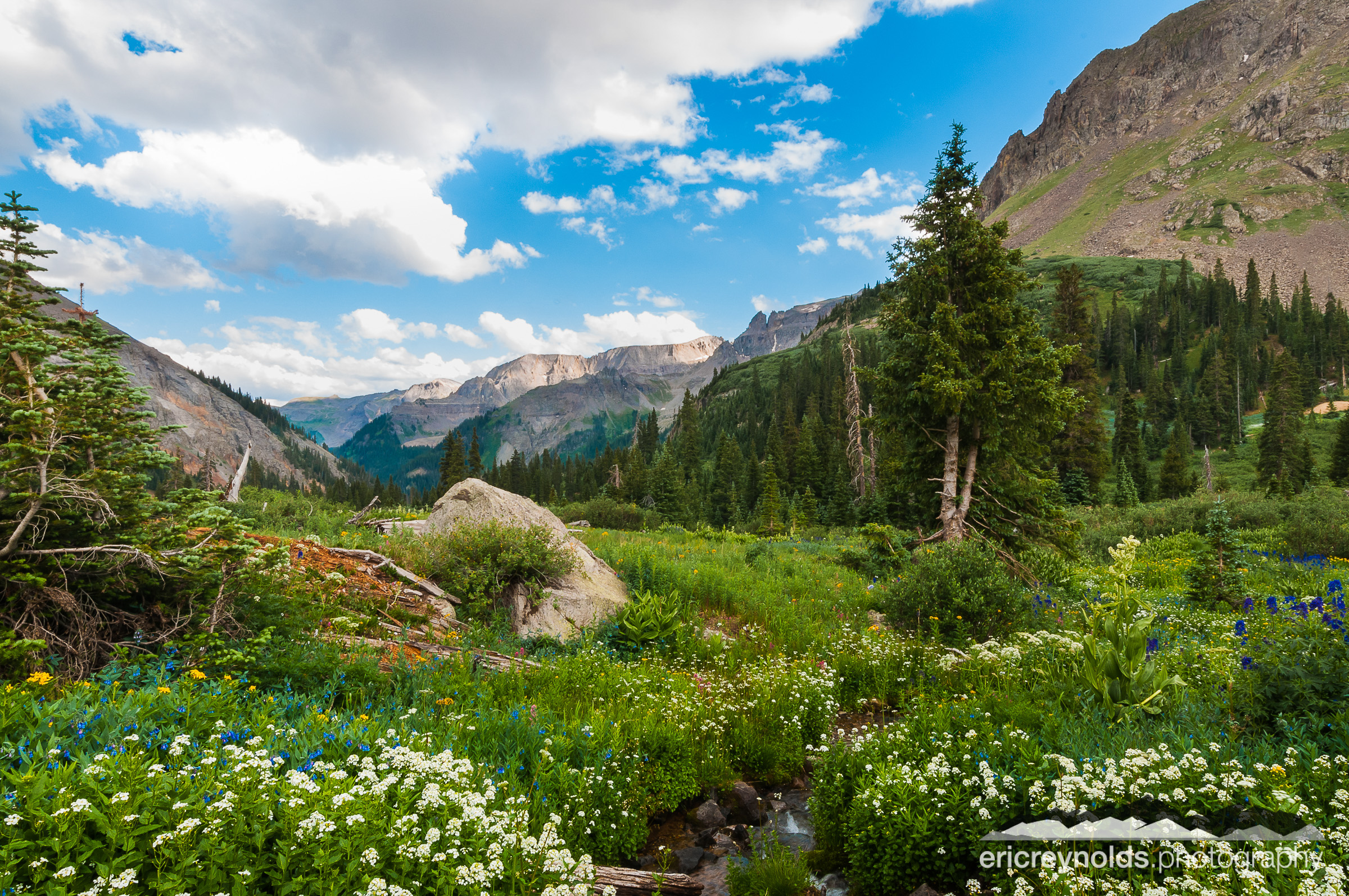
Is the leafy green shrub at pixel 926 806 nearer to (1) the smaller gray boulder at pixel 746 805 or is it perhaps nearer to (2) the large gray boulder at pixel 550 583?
(1) the smaller gray boulder at pixel 746 805

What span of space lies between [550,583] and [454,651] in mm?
3536

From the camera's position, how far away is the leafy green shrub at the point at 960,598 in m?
9.41

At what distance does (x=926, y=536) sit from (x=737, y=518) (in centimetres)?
5438

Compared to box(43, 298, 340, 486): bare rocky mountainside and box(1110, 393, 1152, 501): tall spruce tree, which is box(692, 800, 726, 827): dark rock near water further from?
box(43, 298, 340, 486): bare rocky mountainside

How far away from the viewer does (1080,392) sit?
1266 inches

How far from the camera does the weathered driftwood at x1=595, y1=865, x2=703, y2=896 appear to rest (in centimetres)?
423

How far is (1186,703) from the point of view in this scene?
483 cm

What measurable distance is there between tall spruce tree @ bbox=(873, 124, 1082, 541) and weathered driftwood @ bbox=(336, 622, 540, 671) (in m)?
10.3

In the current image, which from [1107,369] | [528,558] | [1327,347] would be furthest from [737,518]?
[1327,347]

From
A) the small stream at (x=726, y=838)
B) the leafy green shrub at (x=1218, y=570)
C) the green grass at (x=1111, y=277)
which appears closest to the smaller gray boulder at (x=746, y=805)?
the small stream at (x=726, y=838)

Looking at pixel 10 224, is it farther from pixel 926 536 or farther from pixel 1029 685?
pixel 926 536

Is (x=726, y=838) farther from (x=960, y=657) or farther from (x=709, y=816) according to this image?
(x=960, y=657)

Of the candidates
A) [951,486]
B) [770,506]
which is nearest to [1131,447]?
[770,506]

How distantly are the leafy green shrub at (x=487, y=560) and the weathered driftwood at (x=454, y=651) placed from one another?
92.8 inches
